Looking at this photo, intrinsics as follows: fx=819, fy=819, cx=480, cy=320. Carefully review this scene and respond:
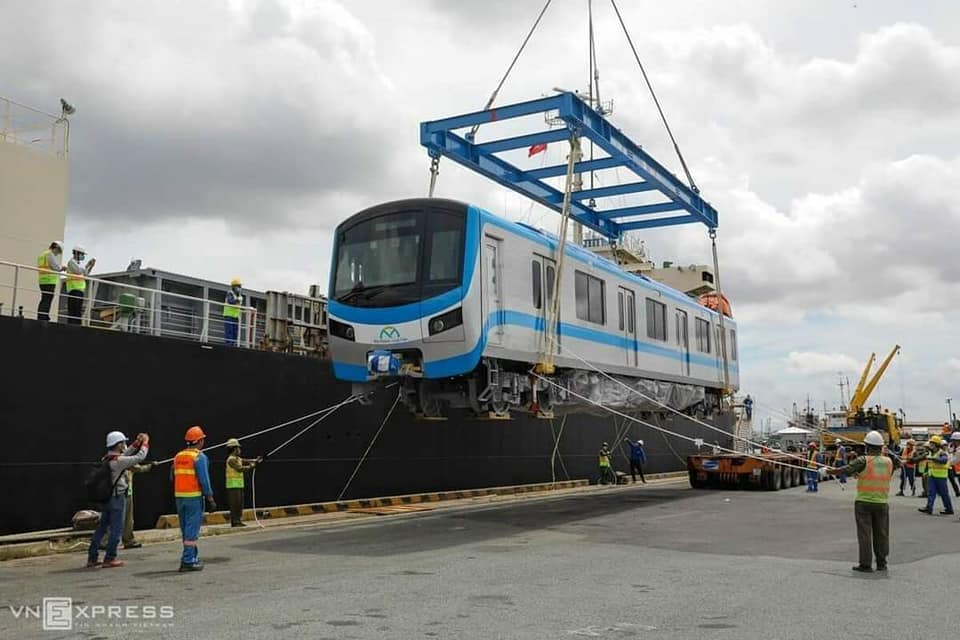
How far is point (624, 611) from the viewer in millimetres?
6633

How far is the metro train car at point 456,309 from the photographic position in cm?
1162

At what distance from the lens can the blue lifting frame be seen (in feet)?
46.8

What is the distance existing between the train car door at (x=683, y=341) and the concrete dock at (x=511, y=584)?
19.5 feet

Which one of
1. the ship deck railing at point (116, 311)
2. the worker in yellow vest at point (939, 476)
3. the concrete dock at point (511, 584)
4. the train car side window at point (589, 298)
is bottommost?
the concrete dock at point (511, 584)

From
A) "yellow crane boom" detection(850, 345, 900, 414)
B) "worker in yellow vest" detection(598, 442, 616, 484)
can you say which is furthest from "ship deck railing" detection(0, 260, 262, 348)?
"yellow crane boom" detection(850, 345, 900, 414)

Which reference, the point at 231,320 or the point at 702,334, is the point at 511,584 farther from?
the point at 702,334

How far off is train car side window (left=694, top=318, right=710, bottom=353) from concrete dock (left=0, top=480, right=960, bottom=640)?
7.45 meters

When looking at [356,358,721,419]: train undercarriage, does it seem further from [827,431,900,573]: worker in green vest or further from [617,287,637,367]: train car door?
[827,431,900,573]: worker in green vest

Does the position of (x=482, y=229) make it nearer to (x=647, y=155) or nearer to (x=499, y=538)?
(x=499, y=538)

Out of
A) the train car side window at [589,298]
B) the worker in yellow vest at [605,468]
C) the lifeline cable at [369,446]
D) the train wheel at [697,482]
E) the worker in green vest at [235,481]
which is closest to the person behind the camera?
the worker in green vest at [235,481]

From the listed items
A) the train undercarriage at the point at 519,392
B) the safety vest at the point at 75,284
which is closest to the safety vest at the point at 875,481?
the train undercarriage at the point at 519,392

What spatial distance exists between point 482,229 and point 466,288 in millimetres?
953

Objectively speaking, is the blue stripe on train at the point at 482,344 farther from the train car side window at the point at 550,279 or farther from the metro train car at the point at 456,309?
the train car side window at the point at 550,279

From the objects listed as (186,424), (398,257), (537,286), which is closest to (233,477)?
(186,424)
